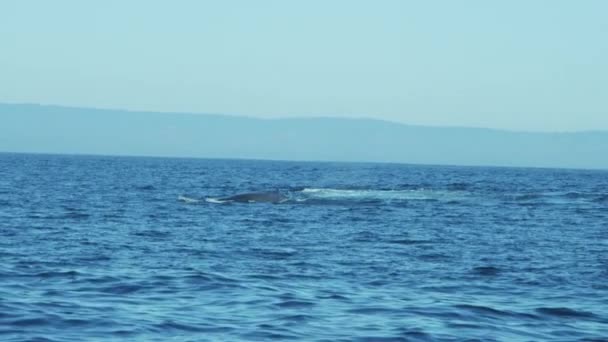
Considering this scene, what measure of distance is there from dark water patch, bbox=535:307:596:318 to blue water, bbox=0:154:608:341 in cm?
5

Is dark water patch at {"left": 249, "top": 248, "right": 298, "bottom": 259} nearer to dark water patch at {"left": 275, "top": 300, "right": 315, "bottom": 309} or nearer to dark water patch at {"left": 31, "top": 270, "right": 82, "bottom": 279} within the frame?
dark water patch at {"left": 31, "top": 270, "right": 82, "bottom": 279}

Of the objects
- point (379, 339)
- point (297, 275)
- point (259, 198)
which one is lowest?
point (379, 339)

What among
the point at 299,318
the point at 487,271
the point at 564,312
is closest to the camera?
the point at 299,318

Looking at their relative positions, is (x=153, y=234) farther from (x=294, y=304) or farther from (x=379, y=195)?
(x=379, y=195)

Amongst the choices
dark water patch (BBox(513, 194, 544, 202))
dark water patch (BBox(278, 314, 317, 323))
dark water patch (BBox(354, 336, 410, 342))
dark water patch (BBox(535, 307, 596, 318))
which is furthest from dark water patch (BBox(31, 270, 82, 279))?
dark water patch (BBox(513, 194, 544, 202))

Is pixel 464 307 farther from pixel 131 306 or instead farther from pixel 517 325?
pixel 131 306

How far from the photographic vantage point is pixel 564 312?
1984 cm

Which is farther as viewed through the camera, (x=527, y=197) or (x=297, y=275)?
(x=527, y=197)

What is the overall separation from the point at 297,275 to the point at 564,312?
6.44 m

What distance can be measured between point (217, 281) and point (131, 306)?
149 inches

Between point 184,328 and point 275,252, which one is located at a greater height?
point 275,252

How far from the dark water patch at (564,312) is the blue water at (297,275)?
0.05 m

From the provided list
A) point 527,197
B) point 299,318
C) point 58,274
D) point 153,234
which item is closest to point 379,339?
point 299,318

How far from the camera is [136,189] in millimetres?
69250
